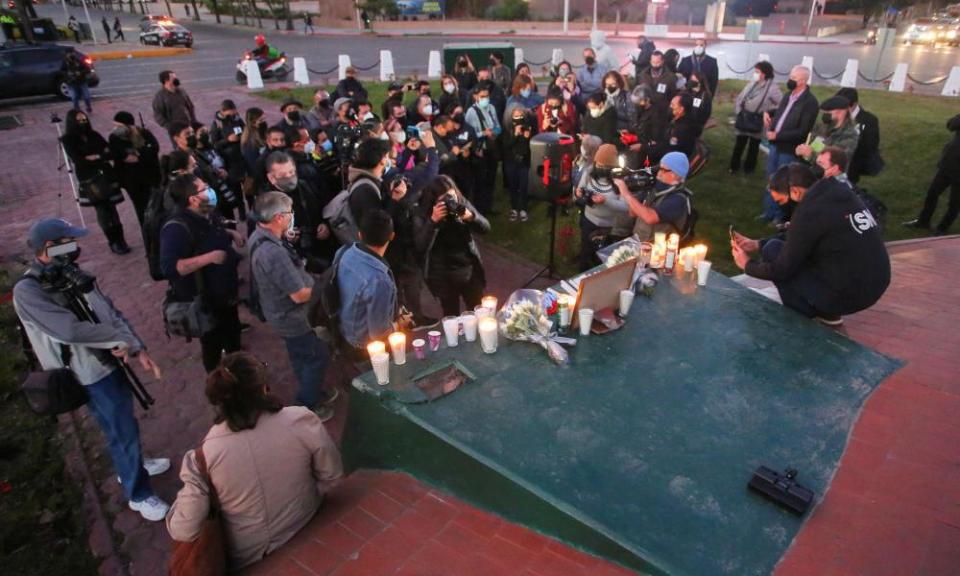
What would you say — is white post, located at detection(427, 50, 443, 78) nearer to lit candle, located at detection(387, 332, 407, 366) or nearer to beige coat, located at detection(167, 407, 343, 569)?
lit candle, located at detection(387, 332, 407, 366)

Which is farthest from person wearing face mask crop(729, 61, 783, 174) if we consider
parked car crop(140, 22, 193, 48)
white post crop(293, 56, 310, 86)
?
parked car crop(140, 22, 193, 48)

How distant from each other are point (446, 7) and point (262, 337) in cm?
3822

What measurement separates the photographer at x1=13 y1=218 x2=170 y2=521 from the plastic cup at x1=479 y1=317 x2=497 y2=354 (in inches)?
85.9

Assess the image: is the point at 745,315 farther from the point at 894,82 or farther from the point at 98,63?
the point at 98,63

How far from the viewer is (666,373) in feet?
11.8

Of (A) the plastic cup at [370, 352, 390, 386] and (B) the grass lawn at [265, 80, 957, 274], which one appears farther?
(B) the grass lawn at [265, 80, 957, 274]

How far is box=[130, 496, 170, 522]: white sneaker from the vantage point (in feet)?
13.2

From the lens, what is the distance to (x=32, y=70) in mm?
17062

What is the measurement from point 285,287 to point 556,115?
18.5 feet

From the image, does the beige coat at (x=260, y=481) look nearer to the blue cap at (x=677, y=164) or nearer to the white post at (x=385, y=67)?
the blue cap at (x=677, y=164)

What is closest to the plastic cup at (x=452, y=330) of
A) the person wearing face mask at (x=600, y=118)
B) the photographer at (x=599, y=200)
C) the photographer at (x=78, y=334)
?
the photographer at (x=78, y=334)

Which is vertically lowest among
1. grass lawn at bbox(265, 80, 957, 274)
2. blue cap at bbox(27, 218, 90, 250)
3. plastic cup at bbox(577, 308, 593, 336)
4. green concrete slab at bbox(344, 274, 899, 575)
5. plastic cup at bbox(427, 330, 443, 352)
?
grass lawn at bbox(265, 80, 957, 274)

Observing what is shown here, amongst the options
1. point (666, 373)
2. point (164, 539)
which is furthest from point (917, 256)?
point (164, 539)

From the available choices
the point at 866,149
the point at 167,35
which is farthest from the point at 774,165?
the point at 167,35
